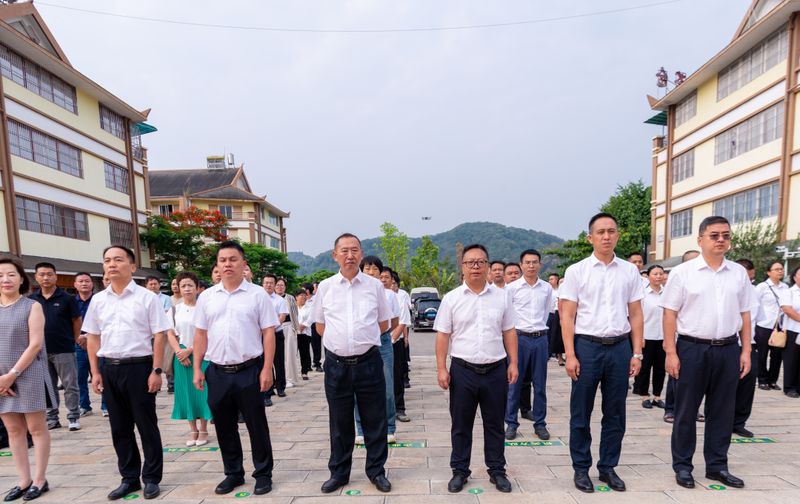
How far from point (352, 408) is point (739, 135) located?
18.6 metres

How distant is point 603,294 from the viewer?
10.2 ft

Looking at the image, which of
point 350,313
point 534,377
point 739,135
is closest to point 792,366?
point 534,377

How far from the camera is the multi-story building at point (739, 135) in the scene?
508 inches

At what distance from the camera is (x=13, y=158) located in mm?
12906

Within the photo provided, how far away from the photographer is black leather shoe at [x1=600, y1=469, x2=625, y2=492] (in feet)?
10.0

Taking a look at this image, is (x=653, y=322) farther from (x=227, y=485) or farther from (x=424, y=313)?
(x=424, y=313)

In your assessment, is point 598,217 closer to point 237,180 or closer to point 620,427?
point 620,427

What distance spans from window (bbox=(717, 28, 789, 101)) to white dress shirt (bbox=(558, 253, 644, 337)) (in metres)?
15.7

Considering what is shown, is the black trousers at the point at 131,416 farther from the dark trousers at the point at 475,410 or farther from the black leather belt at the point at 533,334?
the black leather belt at the point at 533,334

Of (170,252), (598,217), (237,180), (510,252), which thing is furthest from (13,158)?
(510,252)

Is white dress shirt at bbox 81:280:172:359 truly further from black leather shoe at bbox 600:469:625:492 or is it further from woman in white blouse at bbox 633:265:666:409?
woman in white blouse at bbox 633:265:666:409

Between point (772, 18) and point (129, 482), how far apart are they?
61.7 ft

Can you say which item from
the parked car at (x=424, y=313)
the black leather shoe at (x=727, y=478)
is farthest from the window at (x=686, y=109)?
the black leather shoe at (x=727, y=478)

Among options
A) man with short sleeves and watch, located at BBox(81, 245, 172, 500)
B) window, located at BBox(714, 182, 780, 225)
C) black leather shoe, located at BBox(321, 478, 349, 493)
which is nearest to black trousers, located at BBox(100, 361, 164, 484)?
Answer: man with short sleeves and watch, located at BBox(81, 245, 172, 500)
